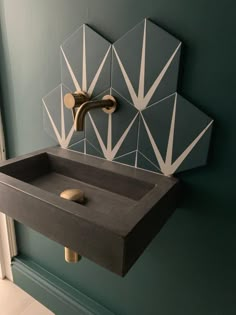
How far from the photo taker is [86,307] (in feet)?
4.01

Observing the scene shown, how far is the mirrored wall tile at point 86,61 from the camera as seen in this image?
88cm

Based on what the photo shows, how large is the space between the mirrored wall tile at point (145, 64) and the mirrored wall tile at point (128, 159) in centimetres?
17

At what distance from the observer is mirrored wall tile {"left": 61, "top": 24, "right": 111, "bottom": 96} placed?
88 centimetres

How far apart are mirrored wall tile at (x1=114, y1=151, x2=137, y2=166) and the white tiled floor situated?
3.39 feet

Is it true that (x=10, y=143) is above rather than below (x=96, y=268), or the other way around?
above

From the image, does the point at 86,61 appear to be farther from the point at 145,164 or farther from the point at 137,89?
the point at 145,164

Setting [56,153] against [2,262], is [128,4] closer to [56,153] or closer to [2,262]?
[56,153]

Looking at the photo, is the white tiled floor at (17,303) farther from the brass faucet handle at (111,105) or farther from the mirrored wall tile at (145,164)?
the brass faucet handle at (111,105)

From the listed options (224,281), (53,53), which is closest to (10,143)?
(53,53)

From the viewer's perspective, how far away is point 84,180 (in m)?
0.97

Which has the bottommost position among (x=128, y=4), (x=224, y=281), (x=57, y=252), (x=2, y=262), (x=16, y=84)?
(x=2, y=262)

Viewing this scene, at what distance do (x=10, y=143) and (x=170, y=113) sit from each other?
0.90 metres

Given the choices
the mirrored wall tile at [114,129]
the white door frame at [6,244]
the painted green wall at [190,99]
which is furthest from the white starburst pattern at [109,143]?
the white door frame at [6,244]

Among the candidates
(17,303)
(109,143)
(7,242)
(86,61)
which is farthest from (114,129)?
(17,303)
